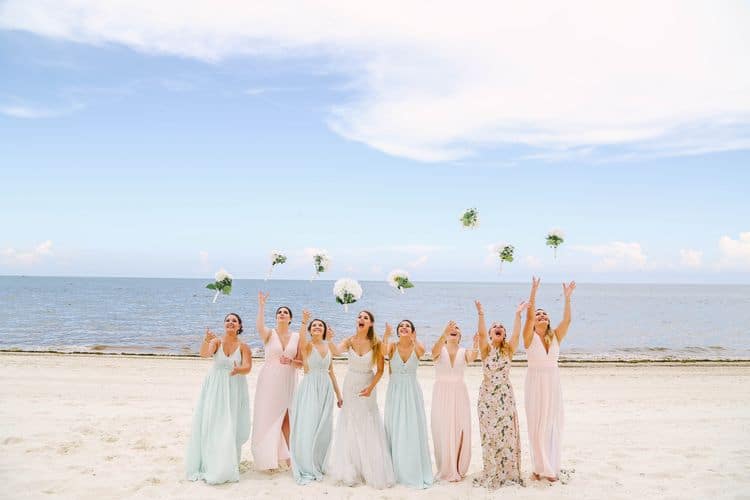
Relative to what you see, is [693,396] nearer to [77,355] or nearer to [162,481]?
[162,481]

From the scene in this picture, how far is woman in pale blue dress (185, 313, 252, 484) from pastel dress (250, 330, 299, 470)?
0.23 meters

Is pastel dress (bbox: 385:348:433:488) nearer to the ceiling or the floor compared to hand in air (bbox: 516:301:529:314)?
nearer to the floor

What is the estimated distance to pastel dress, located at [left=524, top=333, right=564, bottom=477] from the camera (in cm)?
772

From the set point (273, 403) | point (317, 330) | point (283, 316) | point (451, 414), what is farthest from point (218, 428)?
point (451, 414)

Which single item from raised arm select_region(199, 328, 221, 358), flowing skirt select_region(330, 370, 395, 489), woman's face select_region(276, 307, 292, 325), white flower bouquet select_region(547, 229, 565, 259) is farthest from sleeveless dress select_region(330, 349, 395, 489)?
white flower bouquet select_region(547, 229, 565, 259)

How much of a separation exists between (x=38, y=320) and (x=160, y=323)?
1148 centimetres

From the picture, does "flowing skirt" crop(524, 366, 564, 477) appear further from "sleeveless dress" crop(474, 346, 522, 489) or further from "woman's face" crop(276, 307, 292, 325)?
"woman's face" crop(276, 307, 292, 325)

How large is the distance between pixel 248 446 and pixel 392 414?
3.51 metres

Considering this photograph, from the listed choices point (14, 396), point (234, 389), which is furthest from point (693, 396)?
point (14, 396)

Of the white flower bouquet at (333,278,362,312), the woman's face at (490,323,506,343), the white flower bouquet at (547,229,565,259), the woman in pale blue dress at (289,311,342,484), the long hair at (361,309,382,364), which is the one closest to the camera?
the woman's face at (490,323,506,343)

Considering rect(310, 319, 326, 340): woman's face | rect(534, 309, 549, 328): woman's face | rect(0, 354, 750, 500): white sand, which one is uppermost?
rect(534, 309, 549, 328): woman's face

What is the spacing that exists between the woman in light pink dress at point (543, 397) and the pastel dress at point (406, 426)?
1477 millimetres

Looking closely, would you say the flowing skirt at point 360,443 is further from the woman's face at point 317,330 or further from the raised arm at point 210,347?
the raised arm at point 210,347

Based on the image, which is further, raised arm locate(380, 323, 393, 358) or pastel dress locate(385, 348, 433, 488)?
raised arm locate(380, 323, 393, 358)
